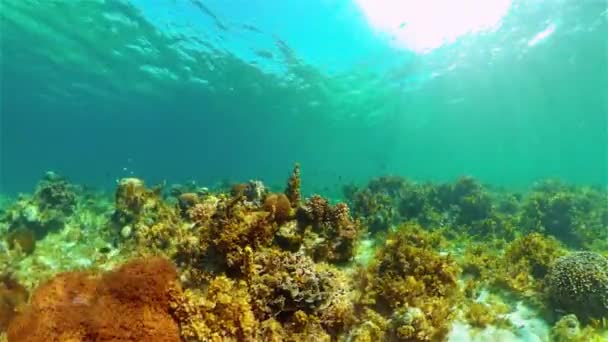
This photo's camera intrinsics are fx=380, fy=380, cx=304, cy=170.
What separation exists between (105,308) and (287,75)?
3354 cm

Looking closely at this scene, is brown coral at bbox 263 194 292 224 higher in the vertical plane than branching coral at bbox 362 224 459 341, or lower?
higher

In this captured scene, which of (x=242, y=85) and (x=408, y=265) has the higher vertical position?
(x=242, y=85)

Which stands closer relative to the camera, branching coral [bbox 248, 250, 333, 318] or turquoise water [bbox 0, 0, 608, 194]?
branching coral [bbox 248, 250, 333, 318]

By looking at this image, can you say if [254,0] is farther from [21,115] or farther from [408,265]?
[21,115]

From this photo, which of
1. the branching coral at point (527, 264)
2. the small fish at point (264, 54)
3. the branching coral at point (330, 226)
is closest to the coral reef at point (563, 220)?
the branching coral at point (527, 264)

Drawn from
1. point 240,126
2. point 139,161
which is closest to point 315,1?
point 240,126

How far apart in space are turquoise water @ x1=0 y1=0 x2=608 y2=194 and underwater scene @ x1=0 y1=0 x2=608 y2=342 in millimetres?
238

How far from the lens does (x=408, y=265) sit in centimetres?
647

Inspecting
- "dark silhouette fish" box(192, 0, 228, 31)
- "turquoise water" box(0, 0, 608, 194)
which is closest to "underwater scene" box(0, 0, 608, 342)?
"dark silhouette fish" box(192, 0, 228, 31)

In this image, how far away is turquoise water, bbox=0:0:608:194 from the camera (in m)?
25.5

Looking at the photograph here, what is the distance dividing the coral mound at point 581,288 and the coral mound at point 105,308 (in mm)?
6271

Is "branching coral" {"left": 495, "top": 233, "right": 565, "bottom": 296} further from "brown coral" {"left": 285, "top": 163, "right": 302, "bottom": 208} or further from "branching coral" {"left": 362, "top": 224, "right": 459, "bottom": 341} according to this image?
"brown coral" {"left": 285, "top": 163, "right": 302, "bottom": 208}

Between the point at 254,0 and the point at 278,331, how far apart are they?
2259cm

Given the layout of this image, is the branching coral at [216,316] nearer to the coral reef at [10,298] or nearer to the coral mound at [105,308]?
the coral mound at [105,308]
